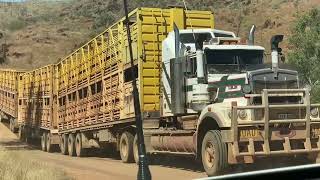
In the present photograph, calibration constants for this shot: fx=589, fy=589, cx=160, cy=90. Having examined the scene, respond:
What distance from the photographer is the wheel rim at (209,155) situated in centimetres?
1244

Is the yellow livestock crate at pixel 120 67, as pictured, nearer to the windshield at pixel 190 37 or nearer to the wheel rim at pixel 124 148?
the wheel rim at pixel 124 148

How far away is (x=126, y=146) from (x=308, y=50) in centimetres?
1028

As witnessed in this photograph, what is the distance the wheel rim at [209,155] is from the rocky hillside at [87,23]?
122 ft

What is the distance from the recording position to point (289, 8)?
2312 inches

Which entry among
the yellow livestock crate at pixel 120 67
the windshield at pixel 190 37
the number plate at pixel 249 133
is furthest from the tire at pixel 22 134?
the number plate at pixel 249 133

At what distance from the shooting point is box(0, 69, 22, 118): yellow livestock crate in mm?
36500

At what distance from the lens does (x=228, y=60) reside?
13.6m

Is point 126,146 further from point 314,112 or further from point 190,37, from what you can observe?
point 314,112

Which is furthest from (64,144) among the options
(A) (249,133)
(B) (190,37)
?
(A) (249,133)

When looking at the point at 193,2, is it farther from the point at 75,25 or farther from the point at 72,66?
the point at 72,66

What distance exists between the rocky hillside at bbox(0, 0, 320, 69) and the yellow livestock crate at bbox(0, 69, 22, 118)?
1154 cm

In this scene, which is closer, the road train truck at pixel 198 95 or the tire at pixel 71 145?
the road train truck at pixel 198 95

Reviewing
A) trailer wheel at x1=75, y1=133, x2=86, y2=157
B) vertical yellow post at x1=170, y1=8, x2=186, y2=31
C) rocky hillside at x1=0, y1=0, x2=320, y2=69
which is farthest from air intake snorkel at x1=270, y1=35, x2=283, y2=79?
rocky hillside at x1=0, y1=0, x2=320, y2=69

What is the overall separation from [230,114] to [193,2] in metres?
59.6
